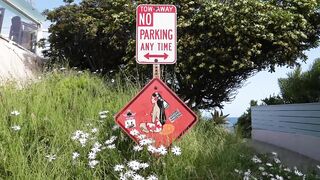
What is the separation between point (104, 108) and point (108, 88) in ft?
4.60

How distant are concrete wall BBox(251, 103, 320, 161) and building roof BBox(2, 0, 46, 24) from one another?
883 cm

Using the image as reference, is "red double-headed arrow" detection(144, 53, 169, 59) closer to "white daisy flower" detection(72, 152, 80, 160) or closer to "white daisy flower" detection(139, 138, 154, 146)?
"white daisy flower" detection(139, 138, 154, 146)

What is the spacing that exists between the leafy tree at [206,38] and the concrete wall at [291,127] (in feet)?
5.12

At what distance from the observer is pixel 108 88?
8.34 meters

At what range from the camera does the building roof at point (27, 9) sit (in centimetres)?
1605

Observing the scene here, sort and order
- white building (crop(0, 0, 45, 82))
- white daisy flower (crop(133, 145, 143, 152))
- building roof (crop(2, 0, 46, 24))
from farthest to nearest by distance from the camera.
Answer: building roof (crop(2, 0, 46, 24)) → white building (crop(0, 0, 45, 82)) → white daisy flower (crop(133, 145, 143, 152))

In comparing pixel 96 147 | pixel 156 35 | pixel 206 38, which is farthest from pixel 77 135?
pixel 206 38

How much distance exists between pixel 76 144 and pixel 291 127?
32.3ft

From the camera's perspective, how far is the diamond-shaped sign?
228 inches

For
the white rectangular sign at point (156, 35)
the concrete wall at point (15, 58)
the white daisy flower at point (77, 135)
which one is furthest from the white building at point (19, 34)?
the white daisy flower at point (77, 135)

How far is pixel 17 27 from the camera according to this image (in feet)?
54.5

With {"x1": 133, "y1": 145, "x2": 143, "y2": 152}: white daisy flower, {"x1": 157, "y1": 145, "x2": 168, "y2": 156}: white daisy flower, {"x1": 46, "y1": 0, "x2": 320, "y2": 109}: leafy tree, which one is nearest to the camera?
{"x1": 157, "y1": 145, "x2": 168, "y2": 156}: white daisy flower

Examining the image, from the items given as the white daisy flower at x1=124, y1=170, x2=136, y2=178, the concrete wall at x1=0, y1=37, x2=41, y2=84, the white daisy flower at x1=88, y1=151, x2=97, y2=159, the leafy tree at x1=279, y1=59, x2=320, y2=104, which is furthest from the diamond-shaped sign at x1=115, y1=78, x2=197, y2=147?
the leafy tree at x1=279, y1=59, x2=320, y2=104

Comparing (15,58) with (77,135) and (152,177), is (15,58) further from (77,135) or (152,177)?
(152,177)
